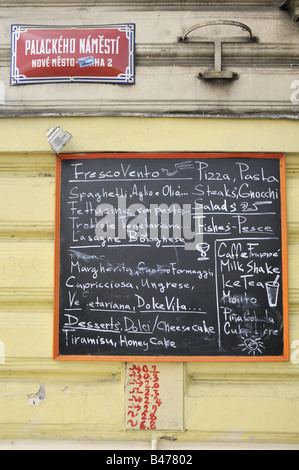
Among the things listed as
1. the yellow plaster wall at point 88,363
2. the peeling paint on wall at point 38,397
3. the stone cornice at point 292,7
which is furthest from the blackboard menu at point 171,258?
the stone cornice at point 292,7

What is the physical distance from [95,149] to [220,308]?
153cm

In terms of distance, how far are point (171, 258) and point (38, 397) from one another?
1.44 m

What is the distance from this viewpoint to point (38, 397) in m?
3.03

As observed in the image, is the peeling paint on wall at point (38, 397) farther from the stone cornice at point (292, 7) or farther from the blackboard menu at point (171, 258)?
the stone cornice at point (292, 7)

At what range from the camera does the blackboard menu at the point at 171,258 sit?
3.02 m

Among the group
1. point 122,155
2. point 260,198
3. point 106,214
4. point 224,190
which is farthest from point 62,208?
point 260,198

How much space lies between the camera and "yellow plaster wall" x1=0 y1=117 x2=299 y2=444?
299 cm

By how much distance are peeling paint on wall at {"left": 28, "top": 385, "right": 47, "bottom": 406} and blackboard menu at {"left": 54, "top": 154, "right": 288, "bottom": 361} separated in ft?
0.93

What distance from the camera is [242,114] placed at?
308cm

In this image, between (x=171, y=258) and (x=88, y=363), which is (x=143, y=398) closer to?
(x=88, y=363)

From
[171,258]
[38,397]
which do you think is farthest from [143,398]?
[171,258]

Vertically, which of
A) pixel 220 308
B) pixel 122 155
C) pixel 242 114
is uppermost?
pixel 242 114

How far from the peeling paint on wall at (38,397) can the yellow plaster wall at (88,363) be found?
0.03 feet

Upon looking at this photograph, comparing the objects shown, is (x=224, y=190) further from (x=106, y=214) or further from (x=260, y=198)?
(x=106, y=214)
